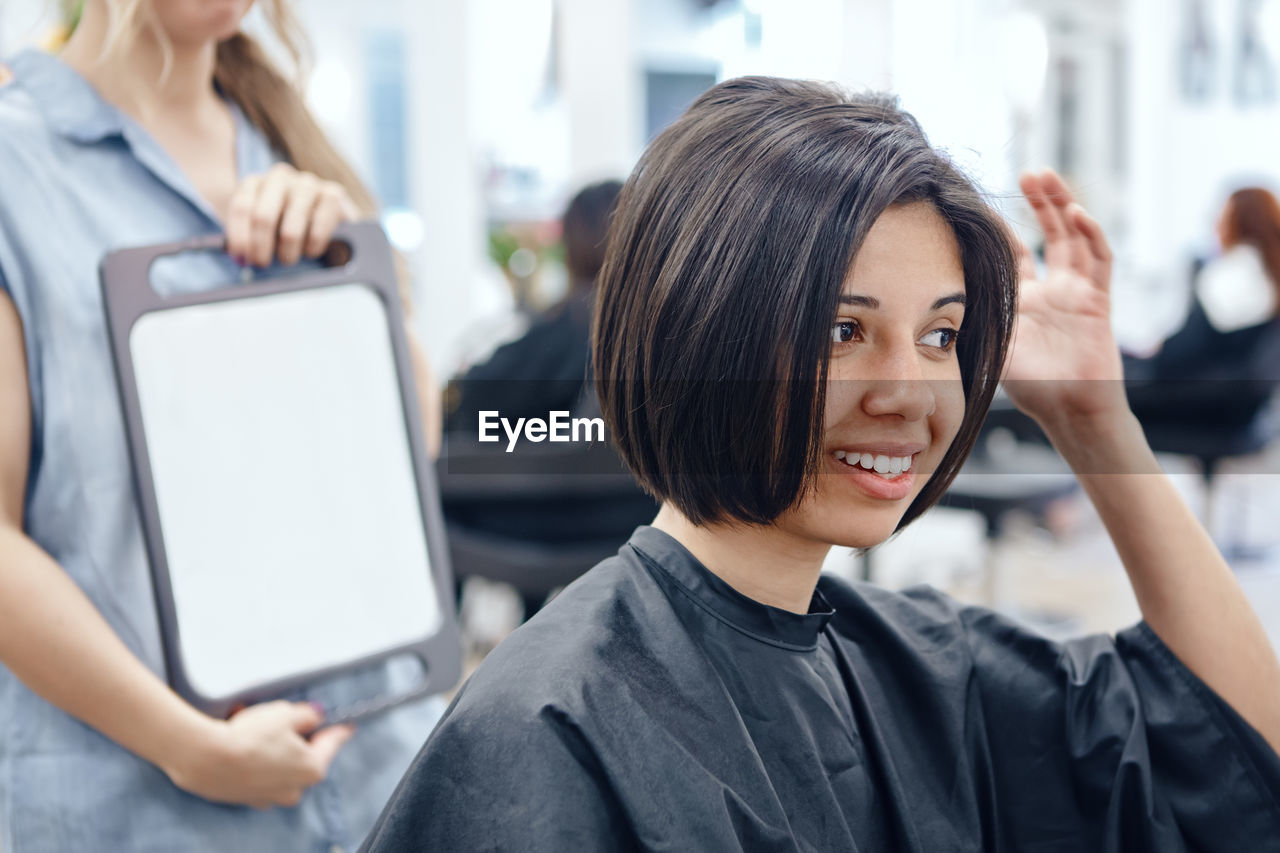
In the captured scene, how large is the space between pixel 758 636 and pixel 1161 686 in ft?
1.07

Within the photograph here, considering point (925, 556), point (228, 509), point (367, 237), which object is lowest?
point (925, 556)

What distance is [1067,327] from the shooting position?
819mm

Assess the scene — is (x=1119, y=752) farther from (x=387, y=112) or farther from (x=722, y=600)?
(x=387, y=112)

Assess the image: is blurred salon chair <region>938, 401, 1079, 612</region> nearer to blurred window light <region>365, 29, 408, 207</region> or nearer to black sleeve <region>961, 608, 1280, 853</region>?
black sleeve <region>961, 608, 1280, 853</region>

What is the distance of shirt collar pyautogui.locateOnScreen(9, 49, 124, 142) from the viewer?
2.74 feet

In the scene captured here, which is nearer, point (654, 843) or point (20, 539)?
point (654, 843)

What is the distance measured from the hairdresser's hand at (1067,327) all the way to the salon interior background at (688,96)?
216 cm

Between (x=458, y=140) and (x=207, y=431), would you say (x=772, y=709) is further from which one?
(x=458, y=140)

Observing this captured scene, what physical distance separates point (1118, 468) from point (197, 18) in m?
0.79

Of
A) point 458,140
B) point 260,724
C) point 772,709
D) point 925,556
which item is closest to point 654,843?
point 772,709

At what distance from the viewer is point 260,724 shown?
806 mm

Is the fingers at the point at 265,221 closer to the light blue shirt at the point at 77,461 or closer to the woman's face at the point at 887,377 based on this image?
the light blue shirt at the point at 77,461

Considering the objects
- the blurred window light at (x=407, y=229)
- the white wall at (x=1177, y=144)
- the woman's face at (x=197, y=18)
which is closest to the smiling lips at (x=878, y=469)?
the woman's face at (x=197, y=18)

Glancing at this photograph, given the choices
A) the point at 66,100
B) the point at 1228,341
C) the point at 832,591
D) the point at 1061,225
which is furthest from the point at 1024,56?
the point at 66,100
